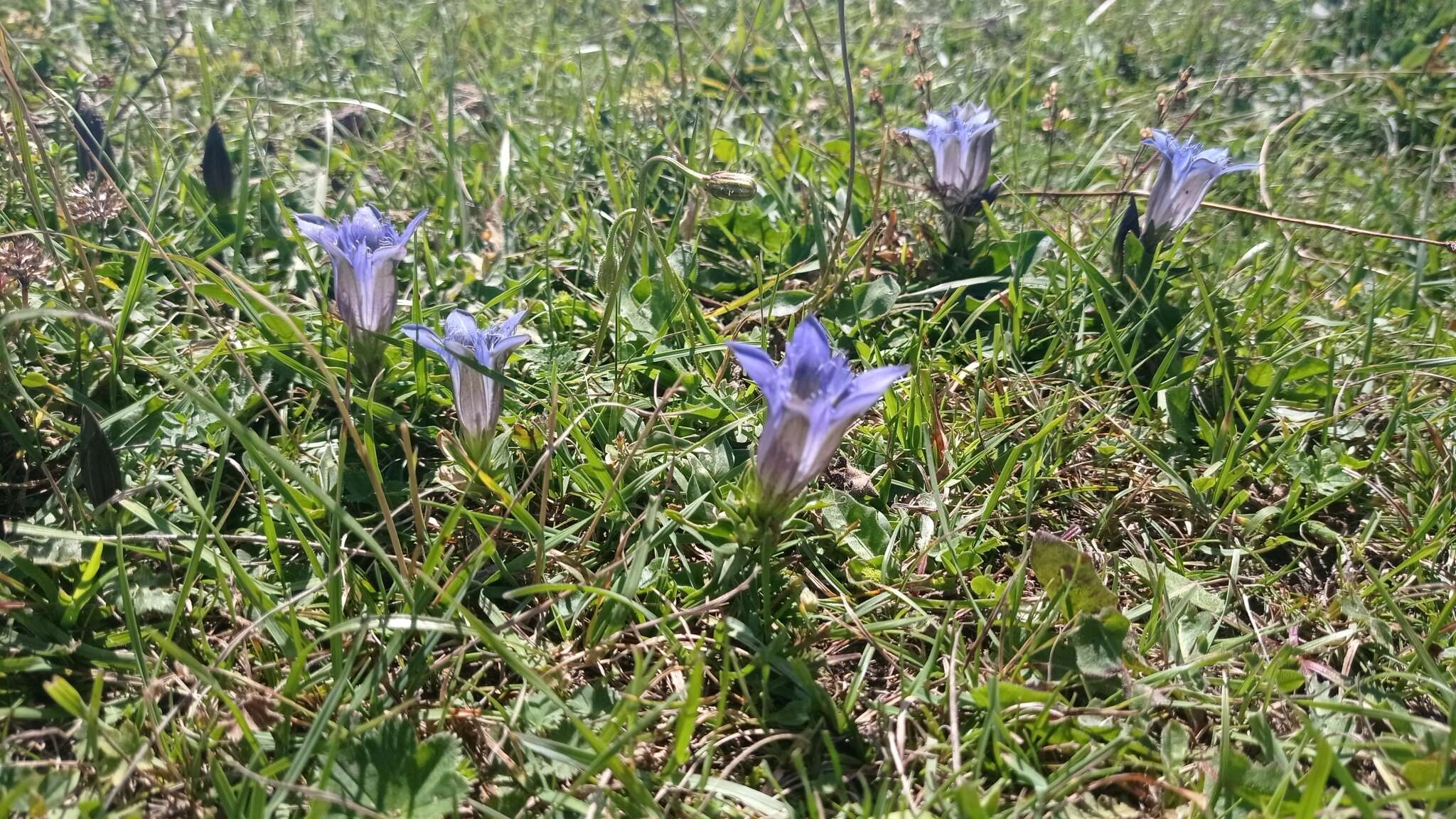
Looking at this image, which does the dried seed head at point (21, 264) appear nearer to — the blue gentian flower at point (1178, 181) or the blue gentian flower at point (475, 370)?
the blue gentian flower at point (475, 370)

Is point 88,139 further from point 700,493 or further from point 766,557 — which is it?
point 766,557

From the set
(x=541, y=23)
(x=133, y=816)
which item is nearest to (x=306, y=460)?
(x=133, y=816)

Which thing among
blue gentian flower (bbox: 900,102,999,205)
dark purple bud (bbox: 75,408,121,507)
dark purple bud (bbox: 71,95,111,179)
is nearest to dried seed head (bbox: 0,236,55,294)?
dark purple bud (bbox: 71,95,111,179)

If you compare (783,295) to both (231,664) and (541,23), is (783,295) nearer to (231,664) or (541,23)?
(231,664)

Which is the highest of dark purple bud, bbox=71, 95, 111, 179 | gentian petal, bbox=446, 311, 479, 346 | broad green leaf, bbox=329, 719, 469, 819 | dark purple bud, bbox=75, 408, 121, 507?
dark purple bud, bbox=71, 95, 111, 179

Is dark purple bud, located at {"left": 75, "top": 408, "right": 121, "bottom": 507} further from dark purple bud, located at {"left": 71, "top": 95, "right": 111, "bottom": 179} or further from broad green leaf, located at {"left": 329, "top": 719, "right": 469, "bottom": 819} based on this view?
dark purple bud, located at {"left": 71, "top": 95, "right": 111, "bottom": 179}

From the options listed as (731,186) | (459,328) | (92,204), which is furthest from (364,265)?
(92,204)

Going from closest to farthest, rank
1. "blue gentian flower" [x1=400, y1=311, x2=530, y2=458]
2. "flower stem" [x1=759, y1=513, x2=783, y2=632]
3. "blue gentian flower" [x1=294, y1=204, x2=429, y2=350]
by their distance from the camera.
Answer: "flower stem" [x1=759, y1=513, x2=783, y2=632]
"blue gentian flower" [x1=400, y1=311, x2=530, y2=458]
"blue gentian flower" [x1=294, y1=204, x2=429, y2=350]
